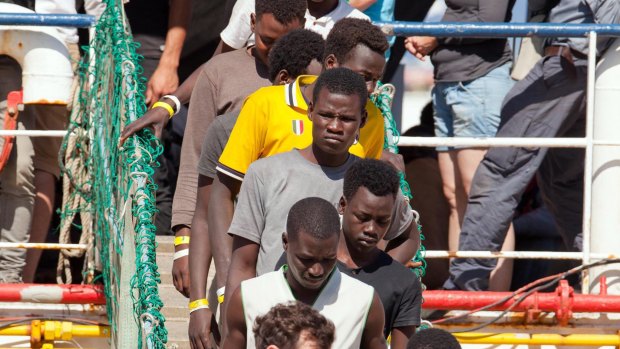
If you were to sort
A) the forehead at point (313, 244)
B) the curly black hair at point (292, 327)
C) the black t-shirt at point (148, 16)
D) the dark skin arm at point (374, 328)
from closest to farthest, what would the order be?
the curly black hair at point (292, 327) < the forehead at point (313, 244) < the dark skin arm at point (374, 328) < the black t-shirt at point (148, 16)

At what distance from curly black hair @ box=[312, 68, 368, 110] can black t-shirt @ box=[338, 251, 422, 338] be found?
0.60 metres

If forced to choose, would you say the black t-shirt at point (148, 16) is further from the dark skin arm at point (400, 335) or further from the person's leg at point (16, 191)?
the dark skin arm at point (400, 335)

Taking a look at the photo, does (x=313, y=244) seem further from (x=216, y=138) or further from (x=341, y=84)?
(x=216, y=138)

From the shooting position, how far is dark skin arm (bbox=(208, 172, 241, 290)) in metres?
5.11

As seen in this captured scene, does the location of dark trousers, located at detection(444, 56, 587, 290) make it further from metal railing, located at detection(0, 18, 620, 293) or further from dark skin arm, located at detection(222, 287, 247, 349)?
dark skin arm, located at detection(222, 287, 247, 349)

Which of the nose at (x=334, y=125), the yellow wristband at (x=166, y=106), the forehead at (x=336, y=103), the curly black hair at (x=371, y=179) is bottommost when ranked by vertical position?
the curly black hair at (x=371, y=179)

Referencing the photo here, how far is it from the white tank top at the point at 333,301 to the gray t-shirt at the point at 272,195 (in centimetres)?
40

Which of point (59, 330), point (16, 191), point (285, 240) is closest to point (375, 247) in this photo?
point (285, 240)

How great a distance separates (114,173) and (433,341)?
2.94 m

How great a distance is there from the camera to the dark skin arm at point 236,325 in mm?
4363

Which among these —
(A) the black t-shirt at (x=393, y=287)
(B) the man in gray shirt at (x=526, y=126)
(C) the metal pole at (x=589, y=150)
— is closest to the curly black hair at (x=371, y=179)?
(A) the black t-shirt at (x=393, y=287)

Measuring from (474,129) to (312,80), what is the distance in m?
2.52

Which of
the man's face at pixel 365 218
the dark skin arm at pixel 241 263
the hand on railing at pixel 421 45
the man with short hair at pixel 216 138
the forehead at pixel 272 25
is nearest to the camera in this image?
the man's face at pixel 365 218

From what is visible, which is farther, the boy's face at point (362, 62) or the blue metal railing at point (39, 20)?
the blue metal railing at point (39, 20)
